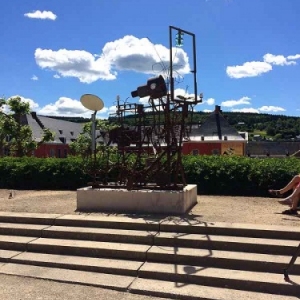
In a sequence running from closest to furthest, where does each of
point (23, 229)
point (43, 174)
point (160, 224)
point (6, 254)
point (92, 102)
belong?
point (6, 254) < point (160, 224) < point (23, 229) < point (92, 102) < point (43, 174)

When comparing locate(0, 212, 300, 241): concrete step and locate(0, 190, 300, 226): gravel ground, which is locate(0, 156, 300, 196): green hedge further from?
locate(0, 212, 300, 241): concrete step

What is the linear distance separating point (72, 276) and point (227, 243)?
7.44 ft

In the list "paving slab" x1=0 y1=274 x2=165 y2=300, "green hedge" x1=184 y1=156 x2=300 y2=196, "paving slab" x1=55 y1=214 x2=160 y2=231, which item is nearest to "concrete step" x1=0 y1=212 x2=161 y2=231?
"paving slab" x1=55 y1=214 x2=160 y2=231

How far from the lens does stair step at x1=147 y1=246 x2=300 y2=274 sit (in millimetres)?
5184

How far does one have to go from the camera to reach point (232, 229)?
605cm

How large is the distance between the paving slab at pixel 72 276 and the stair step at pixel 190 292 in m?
0.20

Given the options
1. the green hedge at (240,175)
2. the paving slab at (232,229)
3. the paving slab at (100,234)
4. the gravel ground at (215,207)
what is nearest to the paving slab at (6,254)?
the paving slab at (100,234)

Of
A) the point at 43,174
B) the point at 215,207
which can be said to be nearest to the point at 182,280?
the point at 215,207

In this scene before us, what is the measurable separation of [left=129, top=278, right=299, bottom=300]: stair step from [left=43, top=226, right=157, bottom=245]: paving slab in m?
1.08

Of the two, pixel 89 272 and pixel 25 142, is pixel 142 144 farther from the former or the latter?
pixel 25 142

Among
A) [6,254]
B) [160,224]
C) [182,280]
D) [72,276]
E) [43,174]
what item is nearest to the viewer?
[182,280]

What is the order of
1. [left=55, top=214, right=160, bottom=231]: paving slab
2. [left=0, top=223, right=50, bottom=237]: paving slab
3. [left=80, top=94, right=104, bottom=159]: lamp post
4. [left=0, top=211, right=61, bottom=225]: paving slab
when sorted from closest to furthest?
1. [left=55, top=214, right=160, bottom=231]: paving slab
2. [left=0, top=223, right=50, bottom=237]: paving slab
3. [left=0, top=211, right=61, bottom=225]: paving slab
4. [left=80, top=94, right=104, bottom=159]: lamp post

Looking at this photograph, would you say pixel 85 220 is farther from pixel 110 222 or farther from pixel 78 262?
pixel 78 262

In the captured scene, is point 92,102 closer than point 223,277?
No
